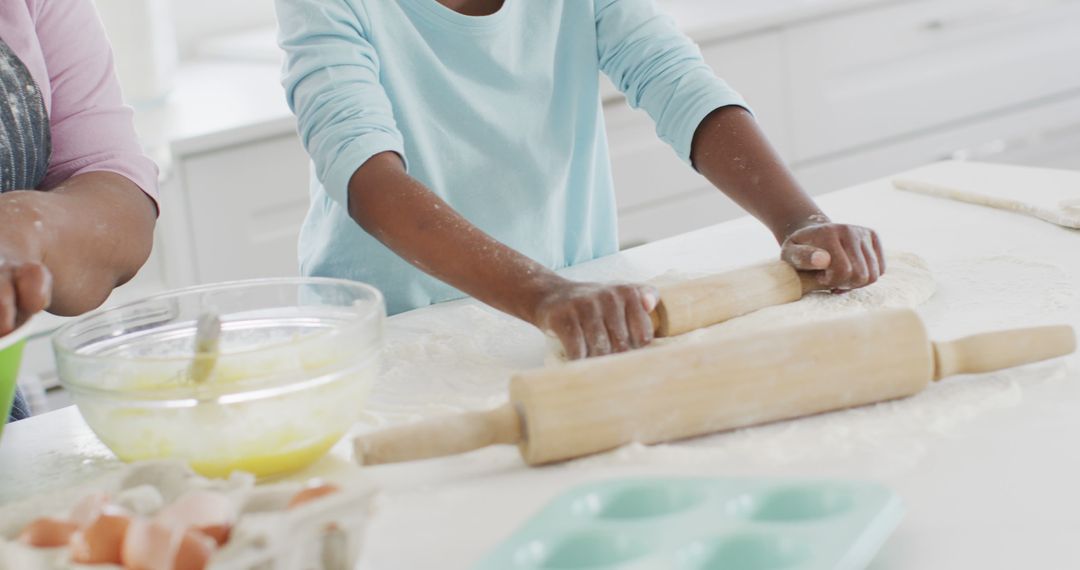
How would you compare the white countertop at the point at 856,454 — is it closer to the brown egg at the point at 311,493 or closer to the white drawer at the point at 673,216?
the brown egg at the point at 311,493

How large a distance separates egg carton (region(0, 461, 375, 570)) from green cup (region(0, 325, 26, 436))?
5.1 inches

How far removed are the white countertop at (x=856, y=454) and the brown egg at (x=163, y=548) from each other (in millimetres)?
139

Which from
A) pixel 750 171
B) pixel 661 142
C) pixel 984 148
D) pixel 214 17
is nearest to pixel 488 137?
pixel 750 171

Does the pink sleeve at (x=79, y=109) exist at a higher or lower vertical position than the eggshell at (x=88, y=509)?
higher

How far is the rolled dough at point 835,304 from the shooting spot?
36.4 inches

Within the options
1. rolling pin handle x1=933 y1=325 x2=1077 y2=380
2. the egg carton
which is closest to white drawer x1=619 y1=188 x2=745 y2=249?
rolling pin handle x1=933 y1=325 x2=1077 y2=380

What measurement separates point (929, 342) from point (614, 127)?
1.53 m

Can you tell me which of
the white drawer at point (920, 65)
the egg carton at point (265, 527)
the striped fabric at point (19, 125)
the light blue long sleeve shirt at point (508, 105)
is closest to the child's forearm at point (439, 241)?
the light blue long sleeve shirt at point (508, 105)

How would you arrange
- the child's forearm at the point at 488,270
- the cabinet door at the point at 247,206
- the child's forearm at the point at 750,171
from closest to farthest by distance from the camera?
the child's forearm at the point at 488,270 < the child's forearm at the point at 750,171 < the cabinet door at the point at 247,206

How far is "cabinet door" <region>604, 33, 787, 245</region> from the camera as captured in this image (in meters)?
2.29

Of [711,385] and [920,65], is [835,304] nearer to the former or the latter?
[711,385]

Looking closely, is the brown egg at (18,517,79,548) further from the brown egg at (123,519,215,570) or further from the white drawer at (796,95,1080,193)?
the white drawer at (796,95,1080,193)

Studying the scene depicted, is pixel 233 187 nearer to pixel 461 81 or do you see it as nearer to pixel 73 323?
pixel 461 81

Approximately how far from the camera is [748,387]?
0.75 m
